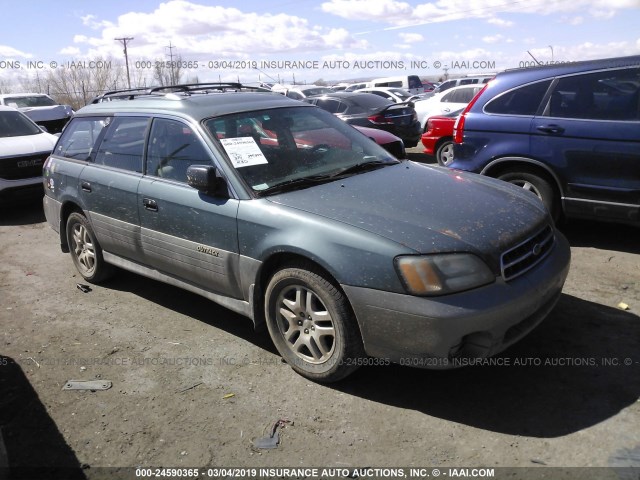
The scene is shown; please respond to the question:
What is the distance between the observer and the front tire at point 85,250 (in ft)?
16.6

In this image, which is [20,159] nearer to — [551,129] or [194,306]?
[194,306]

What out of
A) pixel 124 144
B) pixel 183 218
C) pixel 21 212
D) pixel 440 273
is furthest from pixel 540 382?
pixel 21 212

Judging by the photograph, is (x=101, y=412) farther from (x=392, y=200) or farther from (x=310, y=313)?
(x=392, y=200)

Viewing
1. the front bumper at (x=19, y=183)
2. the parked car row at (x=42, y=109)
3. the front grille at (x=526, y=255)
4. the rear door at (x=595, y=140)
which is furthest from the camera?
the parked car row at (x=42, y=109)

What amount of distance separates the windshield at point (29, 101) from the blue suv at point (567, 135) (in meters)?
18.8

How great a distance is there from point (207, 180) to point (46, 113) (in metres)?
18.3

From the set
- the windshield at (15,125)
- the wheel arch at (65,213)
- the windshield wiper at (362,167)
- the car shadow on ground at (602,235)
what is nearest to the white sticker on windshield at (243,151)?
the windshield wiper at (362,167)

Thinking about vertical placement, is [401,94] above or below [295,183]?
above

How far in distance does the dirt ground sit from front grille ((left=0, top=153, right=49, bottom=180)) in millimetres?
4286

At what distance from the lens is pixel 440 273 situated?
287 centimetres

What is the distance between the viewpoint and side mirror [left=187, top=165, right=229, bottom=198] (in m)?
3.61

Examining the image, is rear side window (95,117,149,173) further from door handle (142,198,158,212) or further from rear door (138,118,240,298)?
door handle (142,198,158,212)

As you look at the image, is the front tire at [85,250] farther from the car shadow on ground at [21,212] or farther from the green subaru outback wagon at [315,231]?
the car shadow on ground at [21,212]

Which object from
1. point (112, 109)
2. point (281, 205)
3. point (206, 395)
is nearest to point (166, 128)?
point (112, 109)
